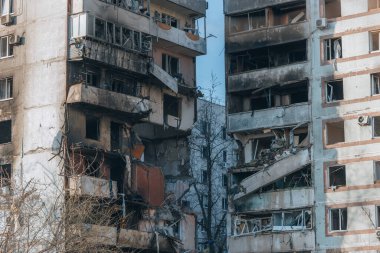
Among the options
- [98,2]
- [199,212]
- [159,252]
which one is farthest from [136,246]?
[199,212]

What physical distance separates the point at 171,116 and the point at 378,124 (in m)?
10.7

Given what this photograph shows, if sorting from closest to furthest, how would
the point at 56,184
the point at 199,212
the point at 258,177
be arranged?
1. the point at 56,184
2. the point at 258,177
3. the point at 199,212

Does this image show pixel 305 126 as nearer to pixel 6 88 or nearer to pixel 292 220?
pixel 292 220

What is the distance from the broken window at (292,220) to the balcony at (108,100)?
8052mm

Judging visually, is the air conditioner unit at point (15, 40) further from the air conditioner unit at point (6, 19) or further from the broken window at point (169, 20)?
the broken window at point (169, 20)

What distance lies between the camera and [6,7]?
62875mm

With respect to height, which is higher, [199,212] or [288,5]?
[288,5]

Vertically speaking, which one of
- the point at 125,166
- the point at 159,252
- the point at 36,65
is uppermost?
the point at 36,65

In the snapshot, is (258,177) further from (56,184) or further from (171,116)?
(56,184)

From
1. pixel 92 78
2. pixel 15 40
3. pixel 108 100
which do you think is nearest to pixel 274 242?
pixel 108 100

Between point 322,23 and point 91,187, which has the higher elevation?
point 322,23

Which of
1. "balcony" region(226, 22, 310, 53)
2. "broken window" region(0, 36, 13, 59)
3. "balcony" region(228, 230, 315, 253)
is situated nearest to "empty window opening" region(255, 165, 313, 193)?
"balcony" region(228, 230, 315, 253)

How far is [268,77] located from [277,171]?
501cm

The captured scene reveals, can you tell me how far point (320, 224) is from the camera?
198ft
